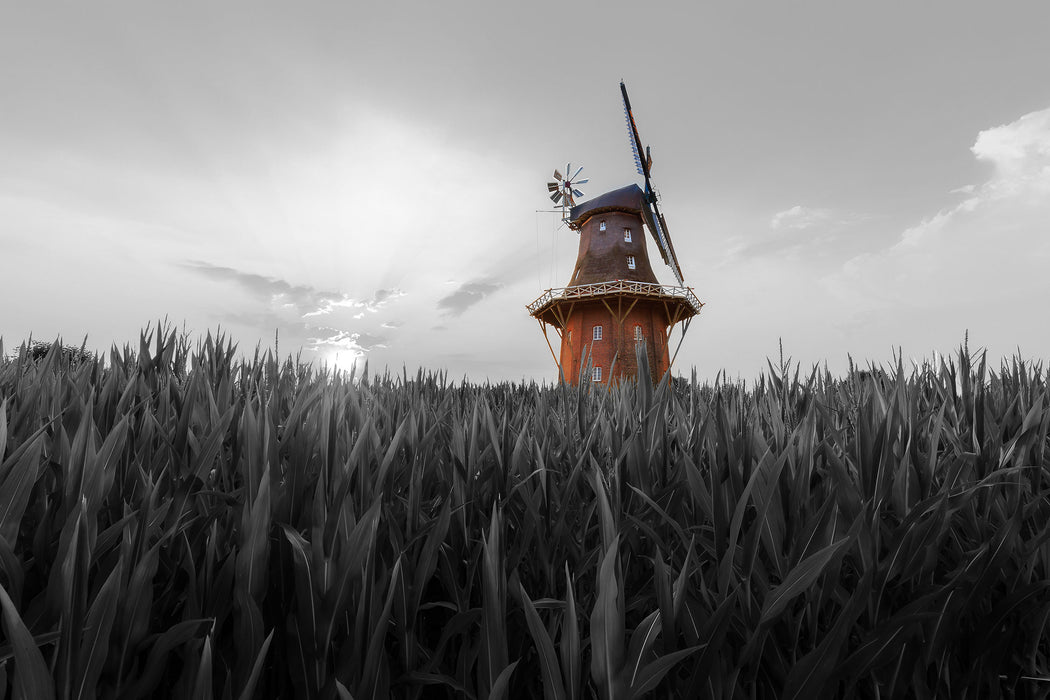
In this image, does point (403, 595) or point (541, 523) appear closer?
point (403, 595)

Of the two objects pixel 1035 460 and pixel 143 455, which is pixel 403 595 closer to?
pixel 143 455

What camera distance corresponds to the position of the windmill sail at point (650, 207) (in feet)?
86.0

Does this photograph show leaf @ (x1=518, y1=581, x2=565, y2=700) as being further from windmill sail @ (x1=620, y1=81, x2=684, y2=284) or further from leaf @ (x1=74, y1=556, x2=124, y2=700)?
windmill sail @ (x1=620, y1=81, x2=684, y2=284)

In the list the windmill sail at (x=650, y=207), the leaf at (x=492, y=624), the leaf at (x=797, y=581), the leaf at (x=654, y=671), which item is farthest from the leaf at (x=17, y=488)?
the windmill sail at (x=650, y=207)

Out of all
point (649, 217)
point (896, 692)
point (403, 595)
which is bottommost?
point (896, 692)

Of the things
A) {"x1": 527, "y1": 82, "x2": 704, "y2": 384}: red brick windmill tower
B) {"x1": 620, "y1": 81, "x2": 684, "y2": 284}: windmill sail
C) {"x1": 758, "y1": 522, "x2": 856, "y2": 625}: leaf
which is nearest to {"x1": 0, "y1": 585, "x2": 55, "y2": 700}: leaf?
{"x1": 758, "y1": 522, "x2": 856, "y2": 625}: leaf

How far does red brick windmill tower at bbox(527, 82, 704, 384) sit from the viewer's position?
2341 centimetres

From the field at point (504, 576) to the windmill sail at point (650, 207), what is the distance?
2687 cm

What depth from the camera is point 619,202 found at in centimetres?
→ 2772

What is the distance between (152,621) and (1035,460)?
240 cm

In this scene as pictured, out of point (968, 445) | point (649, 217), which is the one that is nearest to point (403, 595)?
point (968, 445)

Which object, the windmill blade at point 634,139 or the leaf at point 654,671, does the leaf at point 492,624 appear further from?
the windmill blade at point 634,139

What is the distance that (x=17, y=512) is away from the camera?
99 centimetres

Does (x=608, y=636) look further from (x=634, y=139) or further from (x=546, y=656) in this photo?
(x=634, y=139)
